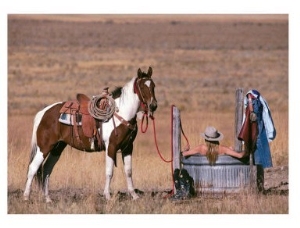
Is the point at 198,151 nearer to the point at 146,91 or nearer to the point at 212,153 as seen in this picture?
the point at 212,153

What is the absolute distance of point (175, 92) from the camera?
1640 inches

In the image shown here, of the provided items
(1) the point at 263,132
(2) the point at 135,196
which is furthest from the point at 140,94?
(1) the point at 263,132

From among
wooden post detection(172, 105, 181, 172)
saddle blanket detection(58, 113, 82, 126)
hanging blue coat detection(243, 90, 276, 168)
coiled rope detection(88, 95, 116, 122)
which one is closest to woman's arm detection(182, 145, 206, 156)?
wooden post detection(172, 105, 181, 172)

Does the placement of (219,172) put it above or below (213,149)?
below

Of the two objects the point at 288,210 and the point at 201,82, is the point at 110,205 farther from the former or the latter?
the point at 201,82

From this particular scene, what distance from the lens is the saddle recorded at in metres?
15.3

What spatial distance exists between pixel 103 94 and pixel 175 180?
1715 millimetres

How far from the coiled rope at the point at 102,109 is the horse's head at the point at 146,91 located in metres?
0.48

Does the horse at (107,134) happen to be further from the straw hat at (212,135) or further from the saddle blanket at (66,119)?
the straw hat at (212,135)

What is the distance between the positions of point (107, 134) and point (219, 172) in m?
1.78

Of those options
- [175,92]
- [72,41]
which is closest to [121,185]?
[175,92]

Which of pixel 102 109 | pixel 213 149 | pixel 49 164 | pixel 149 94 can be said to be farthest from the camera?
pixel 49 164

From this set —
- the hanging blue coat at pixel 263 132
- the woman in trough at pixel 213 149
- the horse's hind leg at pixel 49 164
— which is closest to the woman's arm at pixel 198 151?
the woman in trough at pixel 213 149

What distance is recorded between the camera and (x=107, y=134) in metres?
15.1
